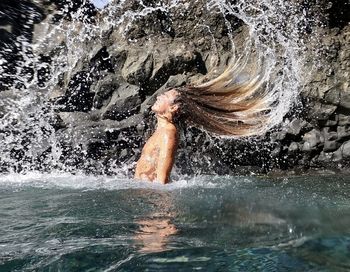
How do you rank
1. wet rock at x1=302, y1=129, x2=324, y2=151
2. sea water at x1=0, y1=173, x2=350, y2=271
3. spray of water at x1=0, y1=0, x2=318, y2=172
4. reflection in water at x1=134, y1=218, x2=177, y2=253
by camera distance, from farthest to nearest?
spray of water at x1=0, y1=0, x2=318, y2=172 < wet rock at x1=302, y1=129, x2=324, y2=151 < reflection in water at x1=134, y1=218, x2=177, y2=253 < sea water at x1=0, y1=173, x2=350, y2=271

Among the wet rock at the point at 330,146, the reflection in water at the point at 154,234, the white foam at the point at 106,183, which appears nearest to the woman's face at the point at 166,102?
the white foam at the point at 106,183

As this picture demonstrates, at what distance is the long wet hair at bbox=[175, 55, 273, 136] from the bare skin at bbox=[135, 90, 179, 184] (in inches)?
4.6

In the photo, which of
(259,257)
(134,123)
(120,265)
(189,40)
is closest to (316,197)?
(259,257)

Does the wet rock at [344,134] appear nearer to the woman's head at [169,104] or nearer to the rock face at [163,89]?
the rock face at [163,89]

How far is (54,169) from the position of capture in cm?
707

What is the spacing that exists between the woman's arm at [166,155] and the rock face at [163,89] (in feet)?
6.20

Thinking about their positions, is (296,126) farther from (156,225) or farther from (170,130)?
(156,225)

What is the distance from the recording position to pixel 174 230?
2906mm

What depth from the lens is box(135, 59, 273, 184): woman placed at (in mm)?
4551

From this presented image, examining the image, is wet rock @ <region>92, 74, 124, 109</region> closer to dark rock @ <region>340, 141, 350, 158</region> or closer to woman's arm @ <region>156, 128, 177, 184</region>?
woman's arm @ <region>156, 128, 177, 184</region>

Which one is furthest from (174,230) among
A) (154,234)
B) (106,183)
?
(106,183)

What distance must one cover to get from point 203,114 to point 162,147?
584 millimetres

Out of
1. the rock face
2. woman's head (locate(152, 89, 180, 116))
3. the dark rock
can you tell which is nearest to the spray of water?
the rock face

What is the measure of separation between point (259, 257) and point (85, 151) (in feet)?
16.2
